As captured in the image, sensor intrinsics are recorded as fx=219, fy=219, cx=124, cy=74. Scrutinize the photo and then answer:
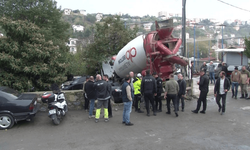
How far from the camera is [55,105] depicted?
737 cm

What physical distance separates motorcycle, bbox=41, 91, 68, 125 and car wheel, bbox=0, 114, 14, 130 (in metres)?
1.11

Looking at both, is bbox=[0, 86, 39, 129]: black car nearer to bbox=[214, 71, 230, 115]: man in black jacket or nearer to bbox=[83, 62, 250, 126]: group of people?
bbox=[83, 62, 250, 126]: group of people

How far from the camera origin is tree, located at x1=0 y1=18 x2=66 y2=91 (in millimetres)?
9680

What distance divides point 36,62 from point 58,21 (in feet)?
38.1

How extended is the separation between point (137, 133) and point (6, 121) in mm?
4165

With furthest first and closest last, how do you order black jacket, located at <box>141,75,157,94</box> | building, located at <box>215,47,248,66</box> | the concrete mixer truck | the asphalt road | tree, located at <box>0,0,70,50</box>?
1. building, located at <box>215,47,248,66</box>
2. tree, located at <box>0,0,70,50</box>
3. the concrete mixer truck
4. black jacket, located at <box>141,75,157,94</box>
5. the asphalt road

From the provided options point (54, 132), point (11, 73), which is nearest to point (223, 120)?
point (54, 132)

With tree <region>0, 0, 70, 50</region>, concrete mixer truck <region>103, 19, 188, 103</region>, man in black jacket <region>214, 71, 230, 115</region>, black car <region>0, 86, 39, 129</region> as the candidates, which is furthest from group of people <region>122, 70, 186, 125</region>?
tree <region>0, 0, 70, 50</region>

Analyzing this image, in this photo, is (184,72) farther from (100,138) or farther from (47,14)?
(47,14)

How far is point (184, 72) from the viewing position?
36.1 feet

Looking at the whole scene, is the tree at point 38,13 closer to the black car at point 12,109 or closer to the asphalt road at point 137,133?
the black car at point 12,109

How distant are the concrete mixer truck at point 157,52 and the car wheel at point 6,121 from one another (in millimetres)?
4547

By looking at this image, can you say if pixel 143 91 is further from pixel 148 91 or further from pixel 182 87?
pixel 182 87

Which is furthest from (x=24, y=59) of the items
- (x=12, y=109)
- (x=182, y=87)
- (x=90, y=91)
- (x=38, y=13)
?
(x=38, y=13)
